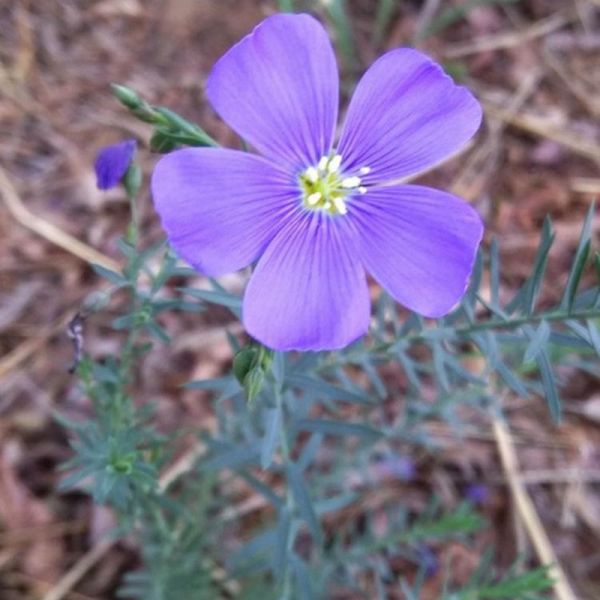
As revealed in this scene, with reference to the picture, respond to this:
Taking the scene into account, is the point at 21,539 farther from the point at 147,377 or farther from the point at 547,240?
the point at 547,240

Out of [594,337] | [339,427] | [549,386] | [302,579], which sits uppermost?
[594,337]

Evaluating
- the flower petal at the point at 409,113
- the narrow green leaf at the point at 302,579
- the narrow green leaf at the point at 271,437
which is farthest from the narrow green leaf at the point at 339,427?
the flower petal at the point at 409,113

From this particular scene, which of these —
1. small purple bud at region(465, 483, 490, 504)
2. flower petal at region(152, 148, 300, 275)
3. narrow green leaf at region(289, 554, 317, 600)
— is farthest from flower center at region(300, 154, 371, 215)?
small purple bud at region(465, 483, 490, 504)

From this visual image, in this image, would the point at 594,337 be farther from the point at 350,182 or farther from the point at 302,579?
the point at 302,579

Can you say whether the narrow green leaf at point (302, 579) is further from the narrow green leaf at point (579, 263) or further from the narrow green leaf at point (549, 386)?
the narrow green leaf at point (579, 263)

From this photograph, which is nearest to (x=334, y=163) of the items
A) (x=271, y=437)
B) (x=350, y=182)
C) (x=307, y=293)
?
(x=350, y=182)
